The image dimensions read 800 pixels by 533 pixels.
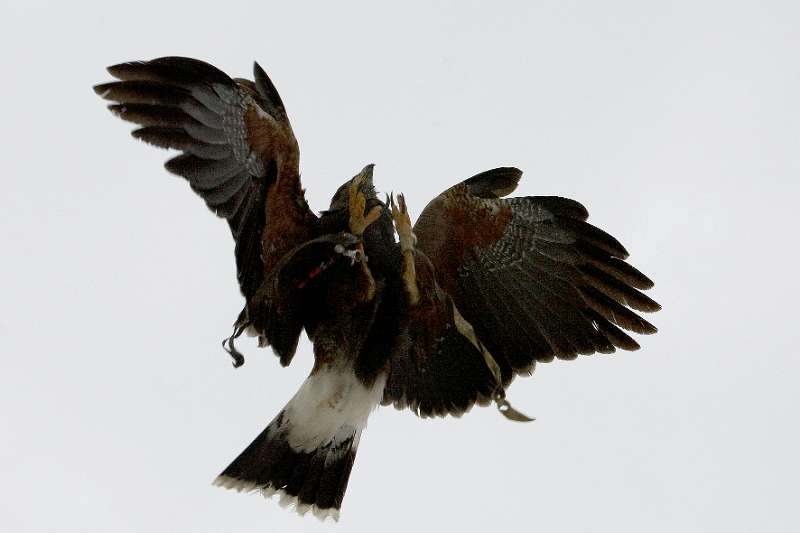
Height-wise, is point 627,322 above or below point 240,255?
above

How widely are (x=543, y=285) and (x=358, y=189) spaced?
1.34m

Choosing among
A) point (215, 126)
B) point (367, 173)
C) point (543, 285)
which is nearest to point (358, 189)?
point (367, 173)

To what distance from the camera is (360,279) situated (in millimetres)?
5793

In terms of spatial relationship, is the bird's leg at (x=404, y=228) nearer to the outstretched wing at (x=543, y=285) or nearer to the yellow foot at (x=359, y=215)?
the yellow foot at (x=359, y=215)

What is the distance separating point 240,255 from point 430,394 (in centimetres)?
153

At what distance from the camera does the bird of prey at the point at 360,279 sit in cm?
563

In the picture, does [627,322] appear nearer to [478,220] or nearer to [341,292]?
[478,220]

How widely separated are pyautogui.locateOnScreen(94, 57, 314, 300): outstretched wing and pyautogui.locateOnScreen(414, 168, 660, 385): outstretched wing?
116cm

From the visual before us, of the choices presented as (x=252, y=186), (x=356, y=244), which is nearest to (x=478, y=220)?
(x=356, y=244)

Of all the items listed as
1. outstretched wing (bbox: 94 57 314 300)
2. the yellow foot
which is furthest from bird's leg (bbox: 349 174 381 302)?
outstretched wing (bbox: 94 57 314 300)

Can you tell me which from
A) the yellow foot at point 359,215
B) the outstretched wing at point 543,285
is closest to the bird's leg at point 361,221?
the yellow foot at point 359,215

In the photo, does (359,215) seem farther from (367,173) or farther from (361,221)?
(367,173)

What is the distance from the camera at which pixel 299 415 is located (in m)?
Answer: 6.25

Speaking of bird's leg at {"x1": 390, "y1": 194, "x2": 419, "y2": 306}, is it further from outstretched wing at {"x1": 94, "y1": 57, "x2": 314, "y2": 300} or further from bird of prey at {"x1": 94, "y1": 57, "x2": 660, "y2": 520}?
outstretched wing at {"x1": 94, "y1": 57, "x2": 314, "y2": 300}
